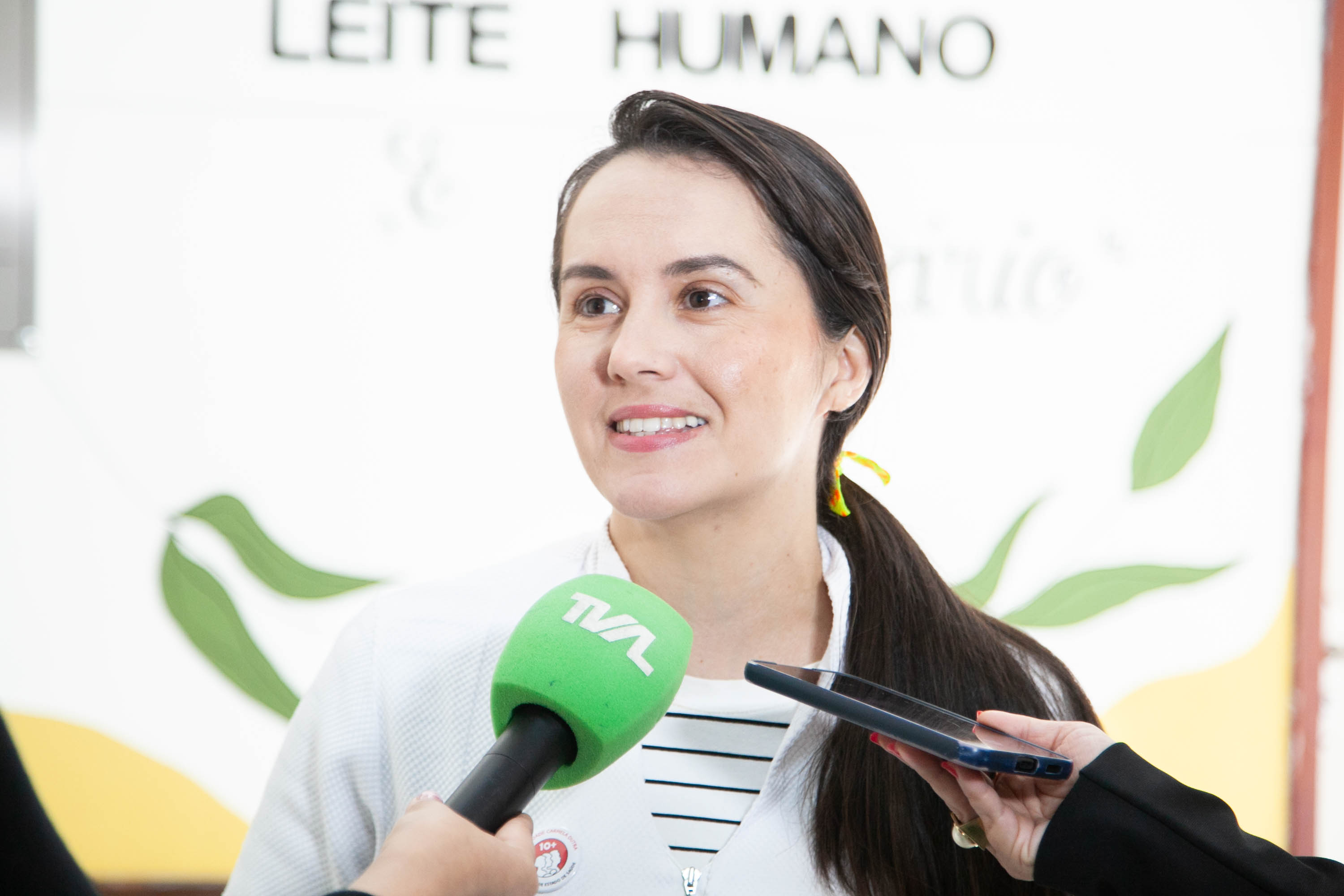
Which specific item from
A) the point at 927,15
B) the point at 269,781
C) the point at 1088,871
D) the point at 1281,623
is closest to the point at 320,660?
the point at 269,781

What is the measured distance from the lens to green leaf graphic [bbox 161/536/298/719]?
2.29 m

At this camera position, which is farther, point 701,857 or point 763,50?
point 763,50

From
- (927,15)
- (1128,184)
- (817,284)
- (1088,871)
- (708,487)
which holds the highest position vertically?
(927,15)

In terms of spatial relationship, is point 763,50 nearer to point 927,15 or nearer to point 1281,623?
point 927,15

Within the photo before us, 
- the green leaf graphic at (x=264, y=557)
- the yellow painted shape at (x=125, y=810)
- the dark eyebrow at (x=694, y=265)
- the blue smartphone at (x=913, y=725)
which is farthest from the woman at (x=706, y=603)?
the yellow painted shape at (x=125, y=810)

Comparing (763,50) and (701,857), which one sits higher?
(763,50)

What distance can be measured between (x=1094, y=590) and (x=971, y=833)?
1361 millimetres

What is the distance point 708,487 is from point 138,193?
1.65m

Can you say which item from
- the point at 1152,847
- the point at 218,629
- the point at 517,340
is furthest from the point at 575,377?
the point at 218,629

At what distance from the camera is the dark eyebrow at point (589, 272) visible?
133 cm

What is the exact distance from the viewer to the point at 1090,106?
2.32m

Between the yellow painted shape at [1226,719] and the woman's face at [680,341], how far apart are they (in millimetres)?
1428

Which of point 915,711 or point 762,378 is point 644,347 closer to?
point 762,378

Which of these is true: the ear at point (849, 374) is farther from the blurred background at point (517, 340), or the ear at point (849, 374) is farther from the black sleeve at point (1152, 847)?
the blurred background at point (517, 340)
